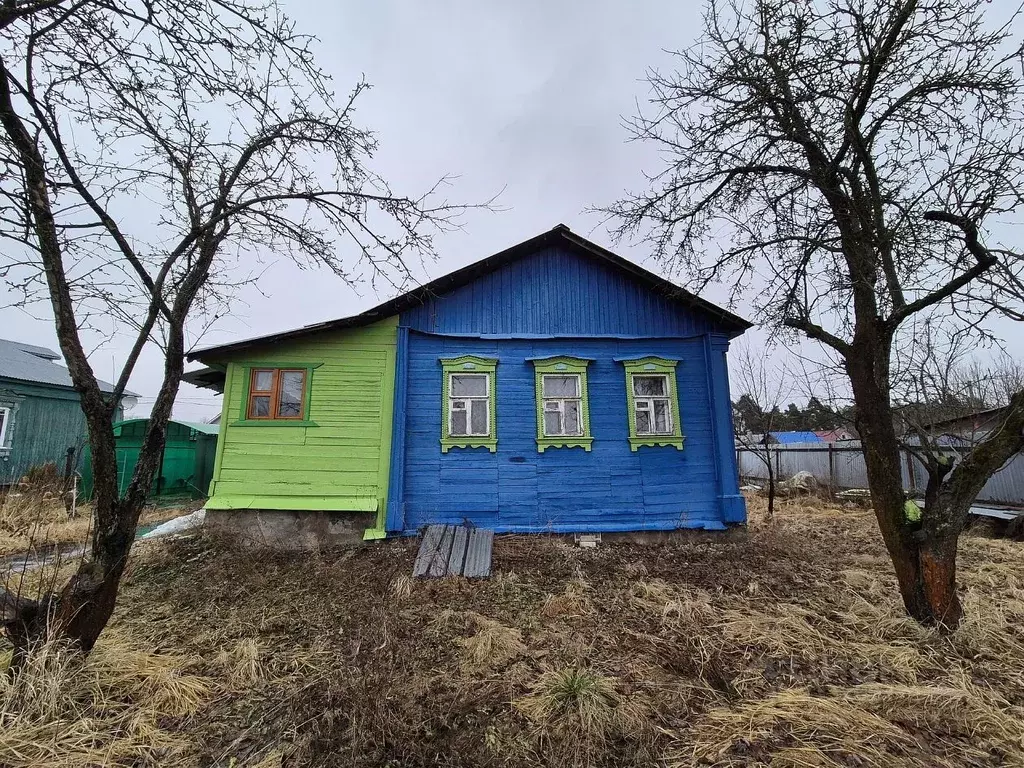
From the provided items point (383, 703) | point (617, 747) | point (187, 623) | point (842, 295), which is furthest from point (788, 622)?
point (187, 623)

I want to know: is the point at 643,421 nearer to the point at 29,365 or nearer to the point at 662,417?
the point at 662,417

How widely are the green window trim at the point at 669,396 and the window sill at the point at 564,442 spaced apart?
858 mm

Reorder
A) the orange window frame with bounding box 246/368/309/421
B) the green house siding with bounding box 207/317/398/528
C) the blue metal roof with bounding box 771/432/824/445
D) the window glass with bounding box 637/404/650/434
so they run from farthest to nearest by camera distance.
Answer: the blue metal roof with bounding box 771/432/824/445 → the window glass with bounding box 637/404/650/434 → the orange window frame with bounding box 246/368/309/421 → the green house siding with bounding box 207/317/398/528

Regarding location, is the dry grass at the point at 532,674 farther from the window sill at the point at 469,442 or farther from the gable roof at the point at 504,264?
the gable roof at the point at 504,264

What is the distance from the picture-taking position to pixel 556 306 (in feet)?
29.7

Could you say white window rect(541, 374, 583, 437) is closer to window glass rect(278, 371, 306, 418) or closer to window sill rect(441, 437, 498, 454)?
window sill rect(441, 437, 498, 454)

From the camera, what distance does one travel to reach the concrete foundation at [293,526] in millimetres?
7891

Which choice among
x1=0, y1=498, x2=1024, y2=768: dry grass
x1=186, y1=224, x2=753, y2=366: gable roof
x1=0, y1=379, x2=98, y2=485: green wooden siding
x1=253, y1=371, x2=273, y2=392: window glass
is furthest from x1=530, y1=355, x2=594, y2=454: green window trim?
x1=0, y1=379, x2=98, y2=485: green wooden siding

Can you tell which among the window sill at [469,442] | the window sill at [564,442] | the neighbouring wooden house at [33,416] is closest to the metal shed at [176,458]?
the neighbouring wooden house at [33,416]

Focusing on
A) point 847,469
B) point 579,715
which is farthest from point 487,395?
point 847,469

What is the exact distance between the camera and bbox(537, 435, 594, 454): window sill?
852cm

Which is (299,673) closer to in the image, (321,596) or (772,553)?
(321,596)

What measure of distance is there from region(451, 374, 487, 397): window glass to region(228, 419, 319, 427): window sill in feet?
8.44

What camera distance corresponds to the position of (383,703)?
3.54m
